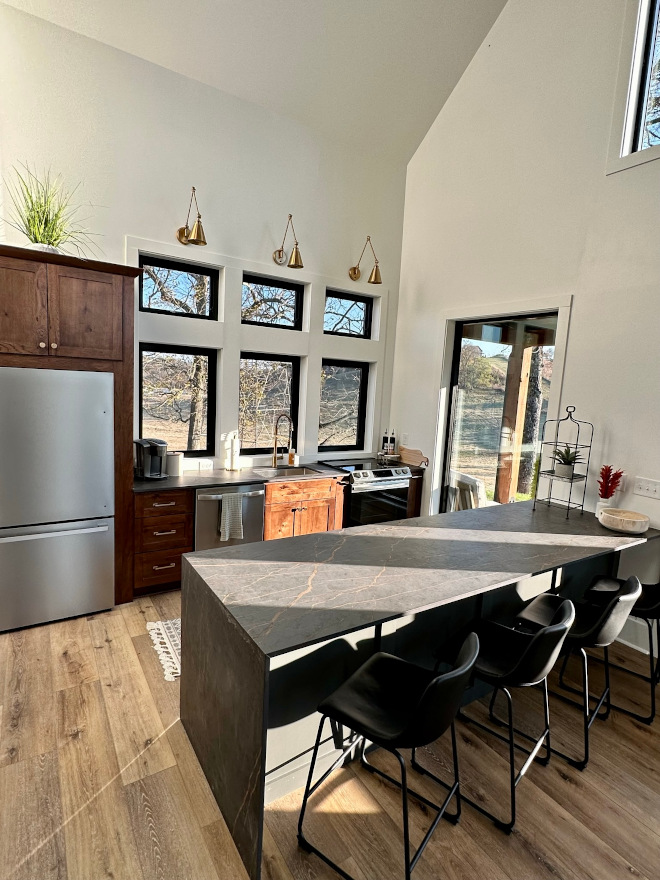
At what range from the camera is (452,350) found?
4781mm

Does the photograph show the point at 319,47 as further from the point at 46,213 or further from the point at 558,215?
the point at 46,213

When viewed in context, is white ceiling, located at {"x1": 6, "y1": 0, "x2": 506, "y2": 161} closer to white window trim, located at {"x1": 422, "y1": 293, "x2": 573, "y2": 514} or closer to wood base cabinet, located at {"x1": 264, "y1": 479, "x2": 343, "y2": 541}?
white window trim, located at {"x1": 422, "y1": 293, "x2": 573, "y2": 514}

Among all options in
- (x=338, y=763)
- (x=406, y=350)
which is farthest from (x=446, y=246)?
(x=338, y=763)

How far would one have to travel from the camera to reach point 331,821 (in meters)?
1.89

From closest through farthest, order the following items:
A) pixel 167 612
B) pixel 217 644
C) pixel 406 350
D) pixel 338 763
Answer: pixel 217 644 → pixel 338 763 → pixel 167 612 → pixel 406 350

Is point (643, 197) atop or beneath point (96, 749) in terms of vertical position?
atop

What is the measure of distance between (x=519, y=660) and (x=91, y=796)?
1723 mm

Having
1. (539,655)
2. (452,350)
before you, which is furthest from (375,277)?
(539,655)

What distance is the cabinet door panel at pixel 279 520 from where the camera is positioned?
4074 millimetres

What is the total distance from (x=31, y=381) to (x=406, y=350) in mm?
3415

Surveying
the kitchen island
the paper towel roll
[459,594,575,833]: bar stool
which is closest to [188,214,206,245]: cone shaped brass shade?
the paper towel roll

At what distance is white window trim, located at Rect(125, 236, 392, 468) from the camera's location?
155 inches

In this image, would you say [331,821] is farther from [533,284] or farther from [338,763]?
[533,284]

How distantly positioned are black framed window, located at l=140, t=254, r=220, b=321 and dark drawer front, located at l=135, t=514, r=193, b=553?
1.62 metres
